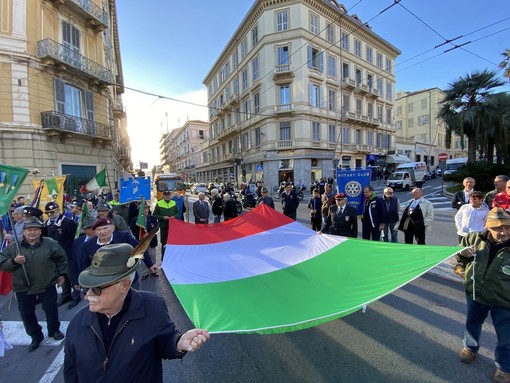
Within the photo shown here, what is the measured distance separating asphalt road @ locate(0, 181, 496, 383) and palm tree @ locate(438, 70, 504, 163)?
20221 mm

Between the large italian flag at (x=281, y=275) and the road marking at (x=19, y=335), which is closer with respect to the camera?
the large italian flag at (x=281, y=275)

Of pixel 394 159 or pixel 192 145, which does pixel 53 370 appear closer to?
pixel 394 159

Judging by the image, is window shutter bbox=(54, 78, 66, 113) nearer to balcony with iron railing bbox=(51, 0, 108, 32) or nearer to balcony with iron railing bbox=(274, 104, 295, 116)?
balcony with iron railing bbox=(51, 0, 108, 32)

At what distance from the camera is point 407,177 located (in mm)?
27312

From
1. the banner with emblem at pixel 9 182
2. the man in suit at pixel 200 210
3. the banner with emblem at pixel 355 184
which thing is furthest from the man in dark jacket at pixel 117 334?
the banner with emblem at pixel 355 184

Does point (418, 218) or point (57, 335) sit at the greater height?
point (418, 218)

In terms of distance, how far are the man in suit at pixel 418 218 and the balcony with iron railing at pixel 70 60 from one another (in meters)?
16.1

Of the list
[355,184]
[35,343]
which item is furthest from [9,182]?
[355,184]

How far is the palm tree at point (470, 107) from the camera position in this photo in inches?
742

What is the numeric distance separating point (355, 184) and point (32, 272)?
297 inches

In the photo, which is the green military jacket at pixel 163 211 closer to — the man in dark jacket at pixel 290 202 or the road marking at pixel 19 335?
the road marking at pixel 19 335

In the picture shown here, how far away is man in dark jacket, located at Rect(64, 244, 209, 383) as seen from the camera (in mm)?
1565

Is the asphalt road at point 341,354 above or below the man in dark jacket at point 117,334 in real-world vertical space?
below

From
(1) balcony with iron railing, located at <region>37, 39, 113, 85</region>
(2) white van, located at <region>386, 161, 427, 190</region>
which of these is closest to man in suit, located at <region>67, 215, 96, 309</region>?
(1) balcony with iron railing, located at <region>37, 39, 113, 85</region>
